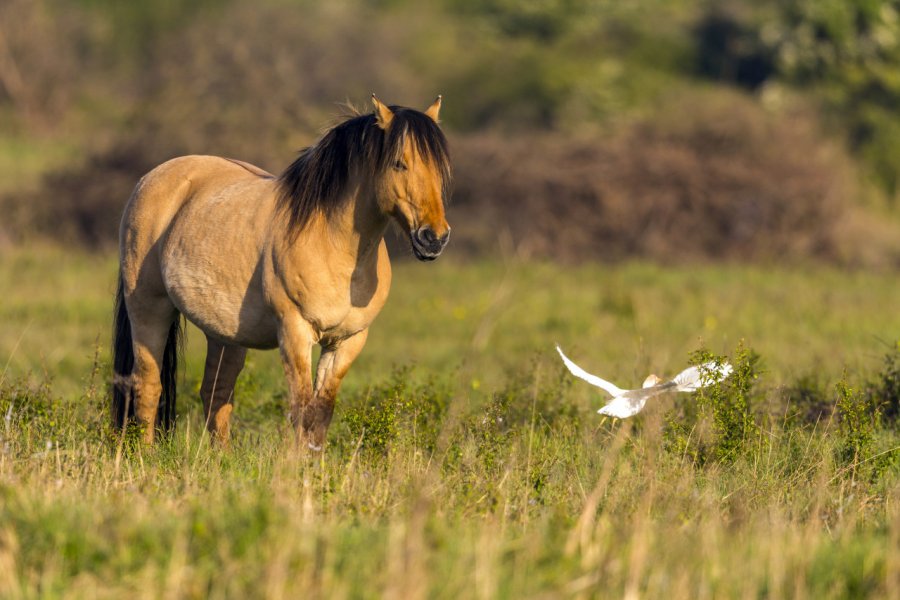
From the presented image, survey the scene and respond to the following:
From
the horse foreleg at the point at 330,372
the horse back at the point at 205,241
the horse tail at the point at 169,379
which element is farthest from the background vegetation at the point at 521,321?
the horse back at the point at 205,241

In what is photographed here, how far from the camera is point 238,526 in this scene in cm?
450

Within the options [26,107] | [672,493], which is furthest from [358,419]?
[26,107]

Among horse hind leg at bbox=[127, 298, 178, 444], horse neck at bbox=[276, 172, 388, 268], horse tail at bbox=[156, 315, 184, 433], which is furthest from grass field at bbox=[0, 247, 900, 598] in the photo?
horse neck at bbox=[276, 172, 388, 268]

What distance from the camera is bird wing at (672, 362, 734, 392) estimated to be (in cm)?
668

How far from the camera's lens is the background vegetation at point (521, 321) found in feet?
14.7

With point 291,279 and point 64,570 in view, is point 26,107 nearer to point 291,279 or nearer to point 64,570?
point 291,279

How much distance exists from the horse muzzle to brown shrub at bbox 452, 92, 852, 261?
45.3 feet

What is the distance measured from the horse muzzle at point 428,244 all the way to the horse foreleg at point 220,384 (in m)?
2.08

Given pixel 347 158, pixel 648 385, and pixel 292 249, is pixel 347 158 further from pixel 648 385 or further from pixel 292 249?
pixel 648 385

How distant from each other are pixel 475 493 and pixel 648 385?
4.20ft

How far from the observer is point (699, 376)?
6.73 metres

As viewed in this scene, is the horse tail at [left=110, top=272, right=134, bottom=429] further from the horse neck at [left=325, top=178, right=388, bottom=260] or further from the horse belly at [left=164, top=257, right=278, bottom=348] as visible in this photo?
the horse neck at [left=325, top=178, right=388, bottom=260]

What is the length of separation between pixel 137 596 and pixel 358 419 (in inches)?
112

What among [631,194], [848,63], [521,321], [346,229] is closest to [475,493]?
[346,229]
